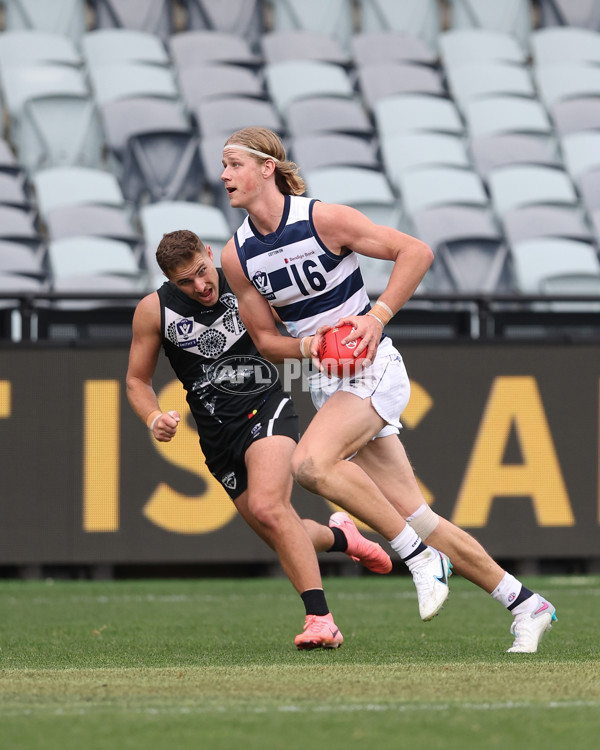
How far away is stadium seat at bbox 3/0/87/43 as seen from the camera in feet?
56.3

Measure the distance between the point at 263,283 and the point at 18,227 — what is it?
8.93 meters

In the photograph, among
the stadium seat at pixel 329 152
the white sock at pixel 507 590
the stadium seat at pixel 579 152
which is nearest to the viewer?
the white sock at pixel 507 590

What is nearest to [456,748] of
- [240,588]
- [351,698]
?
[351,698]

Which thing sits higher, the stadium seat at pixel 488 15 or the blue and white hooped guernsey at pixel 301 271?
the stadium seat at pixel 488 15

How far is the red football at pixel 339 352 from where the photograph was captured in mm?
5004

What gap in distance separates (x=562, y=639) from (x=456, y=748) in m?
2.95

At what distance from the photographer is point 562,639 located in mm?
5934

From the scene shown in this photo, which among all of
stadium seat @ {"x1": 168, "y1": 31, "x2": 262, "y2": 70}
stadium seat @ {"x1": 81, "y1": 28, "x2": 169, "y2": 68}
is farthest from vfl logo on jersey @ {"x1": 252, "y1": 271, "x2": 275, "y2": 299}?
stadium seat @ {"x1": 168, "y1": 31, "x2": 262, "y2": 70}

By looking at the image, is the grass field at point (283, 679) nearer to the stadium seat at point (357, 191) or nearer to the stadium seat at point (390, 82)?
the stadium seat at point (357, 191)

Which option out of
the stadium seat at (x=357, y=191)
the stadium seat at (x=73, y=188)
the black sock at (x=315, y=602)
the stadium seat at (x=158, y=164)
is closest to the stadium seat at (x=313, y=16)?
the stadium seat at (x=158, y=164)

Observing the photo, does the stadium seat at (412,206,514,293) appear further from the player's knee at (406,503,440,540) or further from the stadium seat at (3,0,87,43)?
the player's knee at (406,503,440,540)

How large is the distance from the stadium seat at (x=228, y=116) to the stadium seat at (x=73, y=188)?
4.43 feet

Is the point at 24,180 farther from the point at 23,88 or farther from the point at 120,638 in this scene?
the point at 120,638

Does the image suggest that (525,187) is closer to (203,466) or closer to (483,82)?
(483,82)
